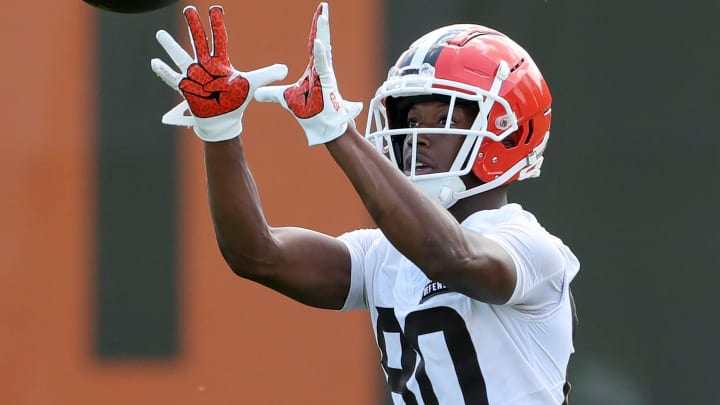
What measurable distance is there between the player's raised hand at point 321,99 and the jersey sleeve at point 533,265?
0.45 meters

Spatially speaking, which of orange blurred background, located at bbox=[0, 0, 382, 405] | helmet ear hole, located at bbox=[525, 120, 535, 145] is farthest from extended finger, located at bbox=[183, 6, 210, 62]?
orange blurred background, located at bbox=[0, 0, 382, 405]

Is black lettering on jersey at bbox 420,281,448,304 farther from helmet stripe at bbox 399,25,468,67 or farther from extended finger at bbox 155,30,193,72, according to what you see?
extended finger at bbox 155,30,193,72

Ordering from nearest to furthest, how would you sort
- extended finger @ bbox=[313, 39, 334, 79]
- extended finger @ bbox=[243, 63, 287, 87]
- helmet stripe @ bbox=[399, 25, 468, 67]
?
extended finger @ bbox=[313, 39, 334, 79]
extended finger @ bbox=[243, 63, 287, 87]
helmet stripe @ bbox=[399, 25, 468, 67]

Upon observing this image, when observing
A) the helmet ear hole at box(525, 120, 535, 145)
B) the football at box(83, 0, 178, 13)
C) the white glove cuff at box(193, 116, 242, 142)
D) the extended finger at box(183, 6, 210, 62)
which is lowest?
the helmet ear hole at box(525, 120, 535, 145)

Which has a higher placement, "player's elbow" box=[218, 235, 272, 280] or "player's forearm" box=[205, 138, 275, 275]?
"player's forearm" box=[205, 138, 275, 275]

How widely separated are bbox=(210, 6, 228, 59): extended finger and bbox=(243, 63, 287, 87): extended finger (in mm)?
72

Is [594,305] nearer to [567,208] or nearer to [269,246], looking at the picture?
[567,208]

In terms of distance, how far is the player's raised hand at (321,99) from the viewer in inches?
92.4

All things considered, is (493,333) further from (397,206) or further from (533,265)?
(397,206)

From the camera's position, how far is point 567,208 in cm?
452

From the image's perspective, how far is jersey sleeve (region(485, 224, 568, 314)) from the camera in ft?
8.40

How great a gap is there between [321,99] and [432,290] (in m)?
0.56

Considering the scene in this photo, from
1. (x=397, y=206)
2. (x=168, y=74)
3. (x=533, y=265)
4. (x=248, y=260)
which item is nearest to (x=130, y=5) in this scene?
(x=168, y=74)

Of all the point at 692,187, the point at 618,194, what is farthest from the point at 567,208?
the point at 692,187
